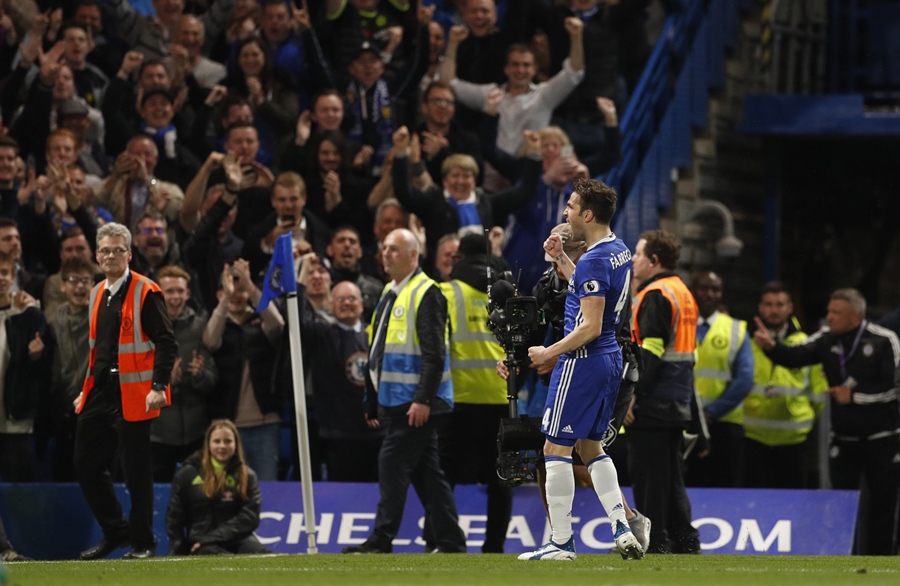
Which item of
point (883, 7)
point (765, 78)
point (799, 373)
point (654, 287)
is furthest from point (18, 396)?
point (883, 7)

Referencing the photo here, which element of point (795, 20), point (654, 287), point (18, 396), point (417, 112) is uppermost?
point (795, 20)

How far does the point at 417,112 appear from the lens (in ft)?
51.6

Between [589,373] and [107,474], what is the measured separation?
12.7ft

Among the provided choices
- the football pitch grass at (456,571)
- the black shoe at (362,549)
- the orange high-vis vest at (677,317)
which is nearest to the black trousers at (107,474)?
the football pitch grass at (456,571)

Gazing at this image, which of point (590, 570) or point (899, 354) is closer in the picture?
point (590, 570)

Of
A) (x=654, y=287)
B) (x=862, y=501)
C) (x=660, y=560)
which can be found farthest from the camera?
(x=862, y=501)

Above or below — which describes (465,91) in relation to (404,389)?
above

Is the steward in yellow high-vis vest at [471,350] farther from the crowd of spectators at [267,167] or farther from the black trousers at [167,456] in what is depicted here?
the black trousers at [167,456]

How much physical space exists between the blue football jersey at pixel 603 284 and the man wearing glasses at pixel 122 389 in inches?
124

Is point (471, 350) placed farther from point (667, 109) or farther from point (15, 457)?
point (667, 109)

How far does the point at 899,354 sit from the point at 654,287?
11.0ft

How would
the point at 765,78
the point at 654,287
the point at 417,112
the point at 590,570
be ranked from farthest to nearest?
the point at 765,78 → the point at 417,112 → the point at 654,287 → the point at 590,570

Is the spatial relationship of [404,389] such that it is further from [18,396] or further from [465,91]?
[465,91]

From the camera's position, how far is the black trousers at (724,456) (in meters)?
13.6
